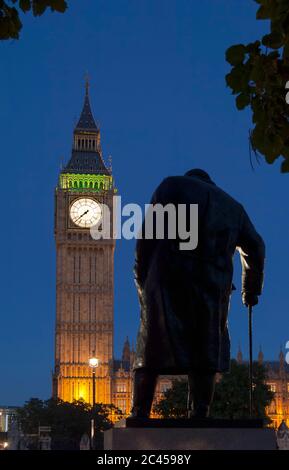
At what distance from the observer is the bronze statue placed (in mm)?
9602

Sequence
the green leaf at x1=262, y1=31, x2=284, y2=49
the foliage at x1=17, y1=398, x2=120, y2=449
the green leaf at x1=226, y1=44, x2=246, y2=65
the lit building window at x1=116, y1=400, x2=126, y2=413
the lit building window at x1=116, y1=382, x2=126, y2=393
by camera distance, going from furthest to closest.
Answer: the lit building window at x1=116, y1=382, x2=126, y2=393 < the lit building window at x1=116, y1=400, x2=126, y2=413 < the foliage at x1=17, y1=398, x2=120, y2=449 < the green leaf at x1=226, y1=44, x2=246, y2=65 < the green leaf at x1=262, y1=31, x2=284, y2=49

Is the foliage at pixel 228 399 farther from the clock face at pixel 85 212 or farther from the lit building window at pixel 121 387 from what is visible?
the clock face at pixel 85 212

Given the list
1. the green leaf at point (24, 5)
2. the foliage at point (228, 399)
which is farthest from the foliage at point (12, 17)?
the foliage at point (228, 399)

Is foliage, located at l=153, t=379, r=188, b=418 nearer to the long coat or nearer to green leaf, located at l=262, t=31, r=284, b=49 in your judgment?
the long coat

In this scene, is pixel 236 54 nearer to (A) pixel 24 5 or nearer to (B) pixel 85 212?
(A) pixel 24 5

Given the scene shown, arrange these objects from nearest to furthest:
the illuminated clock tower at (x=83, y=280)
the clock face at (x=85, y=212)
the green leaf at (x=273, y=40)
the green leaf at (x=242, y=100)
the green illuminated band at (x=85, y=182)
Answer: the green leaf at (x=273, y=40) → the green leaf at (x=242, y=100) → the illuminated clock tower at (x=83, y=280) → the clock face at (x=85, y=212) → the green illuminated band at (x=85, y=182)

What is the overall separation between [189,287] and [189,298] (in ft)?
0.40

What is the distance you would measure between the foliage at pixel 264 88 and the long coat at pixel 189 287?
2859mm

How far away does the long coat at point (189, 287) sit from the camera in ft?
31.5

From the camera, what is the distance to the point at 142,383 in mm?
9664

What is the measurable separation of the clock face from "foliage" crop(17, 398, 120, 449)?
30.8m

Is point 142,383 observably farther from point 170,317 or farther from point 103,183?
point 103,183

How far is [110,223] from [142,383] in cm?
9753

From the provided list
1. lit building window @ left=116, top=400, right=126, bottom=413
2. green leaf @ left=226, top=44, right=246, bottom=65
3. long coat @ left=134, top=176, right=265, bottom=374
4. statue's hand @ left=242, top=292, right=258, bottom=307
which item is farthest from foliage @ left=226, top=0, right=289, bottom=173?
lit building window @ left=116, top=400, right=126, bottom=413
